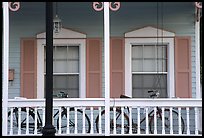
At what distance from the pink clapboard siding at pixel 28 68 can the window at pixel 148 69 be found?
2.45 m

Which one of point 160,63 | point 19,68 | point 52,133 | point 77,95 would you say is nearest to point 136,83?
point 160,63

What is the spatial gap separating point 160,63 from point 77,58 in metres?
2.08

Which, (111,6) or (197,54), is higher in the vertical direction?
(111,6)

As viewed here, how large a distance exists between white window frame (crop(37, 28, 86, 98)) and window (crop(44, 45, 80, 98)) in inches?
5.9

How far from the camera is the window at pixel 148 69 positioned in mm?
10000

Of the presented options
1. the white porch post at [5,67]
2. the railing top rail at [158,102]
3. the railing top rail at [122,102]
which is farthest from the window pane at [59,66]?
the railing top rail at [158,102]

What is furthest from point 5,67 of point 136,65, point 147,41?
point 147,41

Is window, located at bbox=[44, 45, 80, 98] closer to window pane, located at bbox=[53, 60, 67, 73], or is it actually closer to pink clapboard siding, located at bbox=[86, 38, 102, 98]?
window pane, located at bbox=[53, 60, 67, 73]

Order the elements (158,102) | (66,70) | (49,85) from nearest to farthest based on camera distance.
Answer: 1. (49,85)
2. (158,102)
3. (66,70)

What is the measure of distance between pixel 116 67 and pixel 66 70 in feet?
4.15

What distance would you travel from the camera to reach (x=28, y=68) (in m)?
10.0

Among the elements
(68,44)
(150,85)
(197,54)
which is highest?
(68,44)

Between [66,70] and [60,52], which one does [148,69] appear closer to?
[66,70]

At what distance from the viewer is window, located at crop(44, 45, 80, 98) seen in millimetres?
10086
